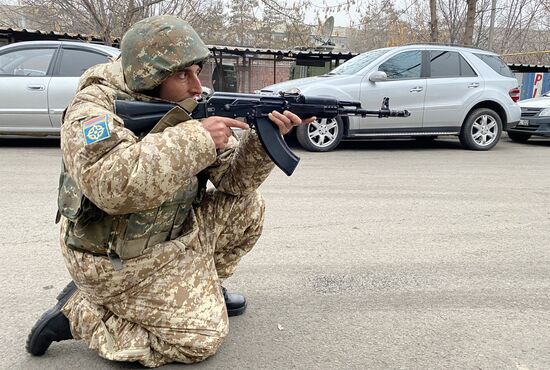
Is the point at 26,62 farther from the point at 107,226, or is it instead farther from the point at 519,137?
the point at 519,137

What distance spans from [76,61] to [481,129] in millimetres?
6634

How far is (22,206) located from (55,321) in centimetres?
265

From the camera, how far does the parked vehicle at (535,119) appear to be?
948 cm

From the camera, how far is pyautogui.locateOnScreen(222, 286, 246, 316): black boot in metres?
2.61

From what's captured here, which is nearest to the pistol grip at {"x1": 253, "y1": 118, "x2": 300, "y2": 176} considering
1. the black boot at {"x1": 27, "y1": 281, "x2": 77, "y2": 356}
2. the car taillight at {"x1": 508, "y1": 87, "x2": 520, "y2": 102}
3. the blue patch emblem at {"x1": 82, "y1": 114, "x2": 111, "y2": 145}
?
the blue patch emblem at {"x1": 82, "y1": 114, "x2": 111, "y2": 145}

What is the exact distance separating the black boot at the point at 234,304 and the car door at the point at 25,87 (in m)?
5.59

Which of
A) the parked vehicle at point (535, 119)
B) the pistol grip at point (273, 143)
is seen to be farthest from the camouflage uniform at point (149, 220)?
the parked vehicle at point (535, 119)

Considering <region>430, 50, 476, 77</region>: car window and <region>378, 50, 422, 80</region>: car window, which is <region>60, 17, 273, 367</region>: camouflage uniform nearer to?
<region>378, 50, 422, 80</region>: car window

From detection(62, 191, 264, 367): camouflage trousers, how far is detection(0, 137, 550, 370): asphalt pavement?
0.14m

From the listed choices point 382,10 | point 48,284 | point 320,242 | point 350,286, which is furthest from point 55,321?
point 382,10

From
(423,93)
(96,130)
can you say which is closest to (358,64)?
(423,93)

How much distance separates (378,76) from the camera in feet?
24.8

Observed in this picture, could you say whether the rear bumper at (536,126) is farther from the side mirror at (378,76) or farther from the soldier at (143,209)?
the soldier at (143,209)

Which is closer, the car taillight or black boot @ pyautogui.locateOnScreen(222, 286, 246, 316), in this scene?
black boot @ pyautogui.locateOnScreen(222, 286, 246, 316)
